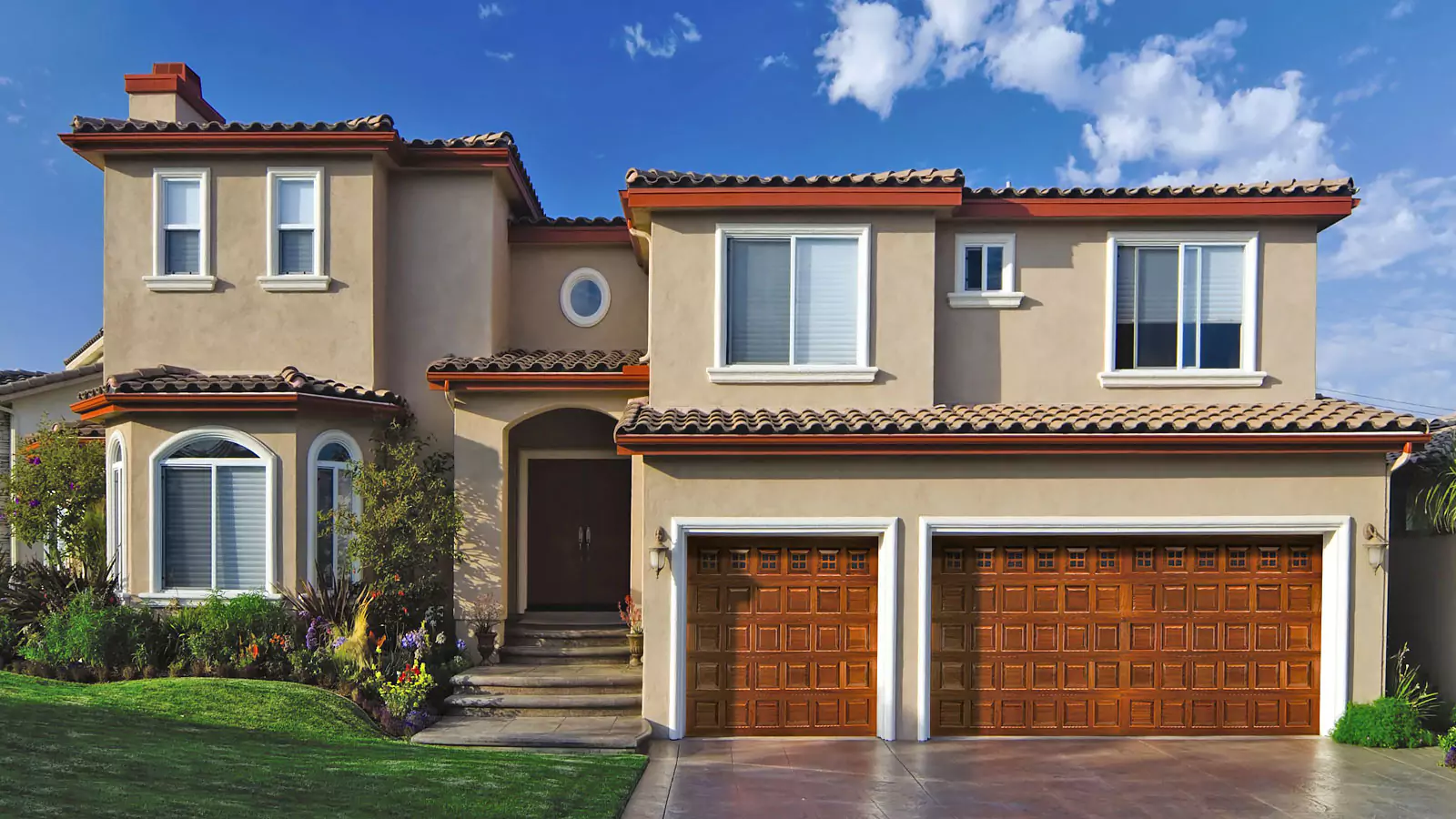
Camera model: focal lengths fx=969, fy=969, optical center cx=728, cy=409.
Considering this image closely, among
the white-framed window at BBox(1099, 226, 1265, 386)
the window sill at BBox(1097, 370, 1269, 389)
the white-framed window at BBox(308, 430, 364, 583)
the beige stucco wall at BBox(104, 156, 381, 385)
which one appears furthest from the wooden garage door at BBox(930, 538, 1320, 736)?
the beige stucco wall at BBox(104, 156, 381, 385)

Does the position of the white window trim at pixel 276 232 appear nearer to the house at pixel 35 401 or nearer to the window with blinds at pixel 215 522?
the window with blinds at pixel 215 522

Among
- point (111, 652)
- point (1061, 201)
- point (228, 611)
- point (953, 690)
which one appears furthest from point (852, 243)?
point (111, 652)

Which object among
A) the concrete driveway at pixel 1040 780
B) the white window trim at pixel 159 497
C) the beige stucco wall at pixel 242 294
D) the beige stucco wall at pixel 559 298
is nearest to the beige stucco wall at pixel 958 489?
the concrete driveway at pixel 1040 780

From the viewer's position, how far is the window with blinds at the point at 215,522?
1287 centimetres

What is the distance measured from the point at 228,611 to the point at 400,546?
7.12 feet

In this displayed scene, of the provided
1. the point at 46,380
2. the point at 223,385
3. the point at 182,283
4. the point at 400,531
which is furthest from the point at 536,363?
the point at 46,380

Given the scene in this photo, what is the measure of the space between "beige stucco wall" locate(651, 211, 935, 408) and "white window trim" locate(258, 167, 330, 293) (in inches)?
204

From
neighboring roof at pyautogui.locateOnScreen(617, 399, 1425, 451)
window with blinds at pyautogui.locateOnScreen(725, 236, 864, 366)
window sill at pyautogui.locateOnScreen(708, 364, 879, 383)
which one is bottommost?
neighboring roof at pyautogui.locateOnScreen(617, 399, 1425, 451)

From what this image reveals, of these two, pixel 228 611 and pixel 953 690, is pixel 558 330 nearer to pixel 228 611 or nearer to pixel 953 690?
pixel 228 611

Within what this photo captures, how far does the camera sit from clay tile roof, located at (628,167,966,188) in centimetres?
1262

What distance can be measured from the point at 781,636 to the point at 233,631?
6.90 metres

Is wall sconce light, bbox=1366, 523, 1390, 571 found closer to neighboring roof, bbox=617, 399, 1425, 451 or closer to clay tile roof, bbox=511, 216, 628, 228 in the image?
neighboring roof, bbox=617, 399, 1425, 451

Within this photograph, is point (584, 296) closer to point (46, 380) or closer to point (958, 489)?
point (958, 489)

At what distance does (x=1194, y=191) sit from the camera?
1315 centimetres
